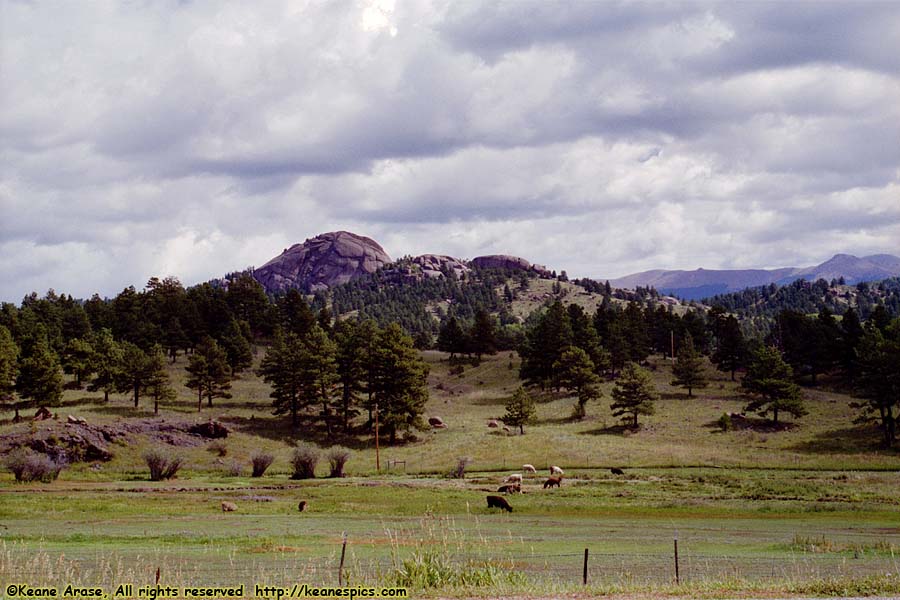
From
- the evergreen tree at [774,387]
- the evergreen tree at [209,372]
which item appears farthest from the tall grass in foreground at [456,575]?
the evergreen tree at [209,372]

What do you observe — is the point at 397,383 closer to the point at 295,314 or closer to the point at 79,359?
the point at 79,359

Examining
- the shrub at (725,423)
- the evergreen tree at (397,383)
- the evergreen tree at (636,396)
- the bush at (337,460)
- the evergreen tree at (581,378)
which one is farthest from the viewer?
the evergreen tree at (581,378)

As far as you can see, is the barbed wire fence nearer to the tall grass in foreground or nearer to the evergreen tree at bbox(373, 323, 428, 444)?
the tall grass in foreground

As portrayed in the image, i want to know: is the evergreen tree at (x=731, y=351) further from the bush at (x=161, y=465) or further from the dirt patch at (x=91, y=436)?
the bush at (x=161, y=465)

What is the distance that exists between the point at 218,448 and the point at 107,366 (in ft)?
92.9

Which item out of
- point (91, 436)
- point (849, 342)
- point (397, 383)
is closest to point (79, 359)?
point (91, 436)

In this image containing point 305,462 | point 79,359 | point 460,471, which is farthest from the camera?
point 79,359

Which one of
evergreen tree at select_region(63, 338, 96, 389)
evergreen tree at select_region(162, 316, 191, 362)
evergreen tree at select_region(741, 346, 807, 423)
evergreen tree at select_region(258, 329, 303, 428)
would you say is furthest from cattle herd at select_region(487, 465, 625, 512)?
evergreen tree at select_region(162, 316, 191, 362)

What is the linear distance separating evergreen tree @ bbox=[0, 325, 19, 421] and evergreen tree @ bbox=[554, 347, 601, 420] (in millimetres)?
67498

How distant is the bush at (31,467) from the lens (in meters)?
63.5

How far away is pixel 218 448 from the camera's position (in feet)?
274

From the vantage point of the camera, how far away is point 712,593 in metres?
18.5

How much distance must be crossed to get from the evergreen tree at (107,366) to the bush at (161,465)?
113 feet

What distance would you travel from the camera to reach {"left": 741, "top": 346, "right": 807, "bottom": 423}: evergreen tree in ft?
308
